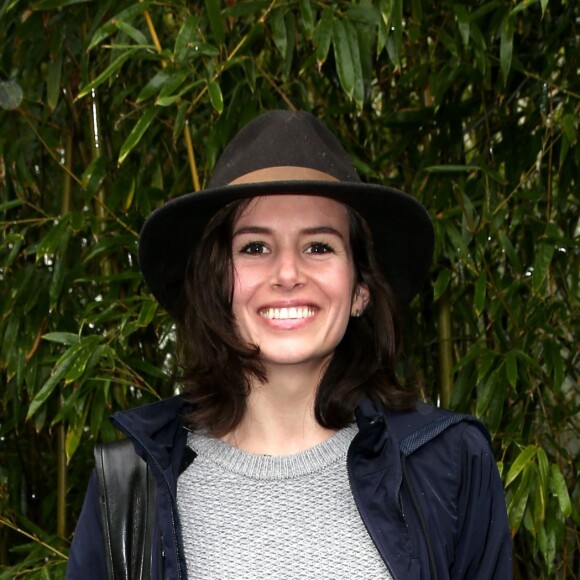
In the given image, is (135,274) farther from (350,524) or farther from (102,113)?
(350,524)

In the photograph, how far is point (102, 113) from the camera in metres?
2.42

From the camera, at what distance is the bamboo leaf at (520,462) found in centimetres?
195

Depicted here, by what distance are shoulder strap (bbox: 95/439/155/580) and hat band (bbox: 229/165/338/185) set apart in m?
0.41

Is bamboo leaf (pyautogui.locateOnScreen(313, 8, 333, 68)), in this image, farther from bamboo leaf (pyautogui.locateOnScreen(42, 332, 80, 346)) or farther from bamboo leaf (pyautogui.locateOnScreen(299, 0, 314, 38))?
bamboo leaf (pyautogui.locateOnScreen(42, 332, 80, 346))

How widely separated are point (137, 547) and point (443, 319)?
1.03 m

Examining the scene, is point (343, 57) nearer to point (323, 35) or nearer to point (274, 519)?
point (323, 35)

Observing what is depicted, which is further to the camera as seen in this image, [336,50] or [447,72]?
[447,72]

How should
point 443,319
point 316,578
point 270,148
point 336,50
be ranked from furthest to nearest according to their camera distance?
point 443,319 → point 336,50 → point 270,148 → point 316,578

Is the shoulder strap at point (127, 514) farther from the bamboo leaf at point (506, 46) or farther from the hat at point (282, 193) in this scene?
the bamboo leaf at point (506, 46)

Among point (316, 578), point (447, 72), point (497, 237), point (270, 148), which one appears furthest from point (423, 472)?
point (447, 72)

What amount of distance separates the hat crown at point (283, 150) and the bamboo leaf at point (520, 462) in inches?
26.6

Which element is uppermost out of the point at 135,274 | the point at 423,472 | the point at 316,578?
the point at 135,274

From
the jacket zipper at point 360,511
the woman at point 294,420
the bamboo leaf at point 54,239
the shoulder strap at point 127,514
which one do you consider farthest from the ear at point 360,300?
the bamboo leaf at point 54,239

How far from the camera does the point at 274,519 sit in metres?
1.48
